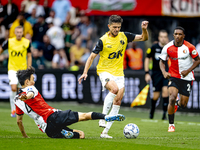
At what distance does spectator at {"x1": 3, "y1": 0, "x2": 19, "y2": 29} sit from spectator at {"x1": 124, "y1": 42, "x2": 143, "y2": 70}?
16.7 ft

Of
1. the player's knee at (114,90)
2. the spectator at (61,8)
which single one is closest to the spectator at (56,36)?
the spectator at (61,8)

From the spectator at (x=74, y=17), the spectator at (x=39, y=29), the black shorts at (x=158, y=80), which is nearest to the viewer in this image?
the black shorts at (x=158, y=80)

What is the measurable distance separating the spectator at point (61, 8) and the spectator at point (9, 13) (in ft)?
5.58

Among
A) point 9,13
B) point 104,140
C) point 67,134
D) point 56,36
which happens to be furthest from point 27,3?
point 104,140

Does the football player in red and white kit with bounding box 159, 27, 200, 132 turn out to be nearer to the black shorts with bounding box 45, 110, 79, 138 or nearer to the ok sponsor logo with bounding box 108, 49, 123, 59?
the ok sponsor logo with bounding box 108, 49, 123, 59

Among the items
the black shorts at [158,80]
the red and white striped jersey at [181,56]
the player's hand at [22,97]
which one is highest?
the red and white striped jersey at [181,56]

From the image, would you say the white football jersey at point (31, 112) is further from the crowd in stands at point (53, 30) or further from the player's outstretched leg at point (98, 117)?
the crowd in stands at point (53, 30)

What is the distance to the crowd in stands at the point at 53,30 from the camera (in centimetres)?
1611

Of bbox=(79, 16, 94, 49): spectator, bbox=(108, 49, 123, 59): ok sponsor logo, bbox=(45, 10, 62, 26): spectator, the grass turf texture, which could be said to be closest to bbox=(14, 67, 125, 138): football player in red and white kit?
the grass turf texture

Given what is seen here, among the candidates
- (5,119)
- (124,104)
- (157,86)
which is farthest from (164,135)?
(124,104)

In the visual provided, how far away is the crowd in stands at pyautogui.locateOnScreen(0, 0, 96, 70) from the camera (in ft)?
→ 52.9

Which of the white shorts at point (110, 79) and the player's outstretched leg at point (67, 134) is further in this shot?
the white shorts at point (110, 79)

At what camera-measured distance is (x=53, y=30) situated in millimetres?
16547

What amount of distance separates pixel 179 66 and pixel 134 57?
7.41 m
